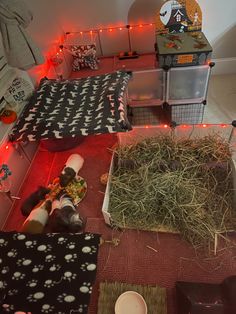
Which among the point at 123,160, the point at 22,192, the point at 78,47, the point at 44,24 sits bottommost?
the point at 22,192

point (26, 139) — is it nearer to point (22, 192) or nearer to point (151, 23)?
point (22, 192)

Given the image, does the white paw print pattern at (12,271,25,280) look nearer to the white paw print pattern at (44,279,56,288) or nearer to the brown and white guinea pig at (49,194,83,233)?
the white paw print pattern at (44,279,56,288)

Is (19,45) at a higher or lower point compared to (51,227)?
higher

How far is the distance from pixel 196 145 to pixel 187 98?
57 cm

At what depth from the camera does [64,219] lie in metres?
0.97

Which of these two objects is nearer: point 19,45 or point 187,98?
point 19,45

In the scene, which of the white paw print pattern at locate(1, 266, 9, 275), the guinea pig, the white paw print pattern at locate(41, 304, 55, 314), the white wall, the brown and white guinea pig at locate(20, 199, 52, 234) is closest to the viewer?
the white paw print pattern at locate(41, 304, 55, 314)

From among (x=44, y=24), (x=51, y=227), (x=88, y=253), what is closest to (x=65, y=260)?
(x=88, y=253)

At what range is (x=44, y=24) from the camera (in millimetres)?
1775

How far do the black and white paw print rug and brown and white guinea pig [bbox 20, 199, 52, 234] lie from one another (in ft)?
0.26

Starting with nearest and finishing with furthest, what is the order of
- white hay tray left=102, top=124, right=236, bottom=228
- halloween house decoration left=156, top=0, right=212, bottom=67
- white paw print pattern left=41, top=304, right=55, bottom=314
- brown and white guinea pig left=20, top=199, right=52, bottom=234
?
white paw print pattern left=41, top=304, right=55, bottom=314
brown and white guinea pig left=20, top=199, right=52, bottom=234
white hay tray left=102, top=124, right=236, bottom=228
halloween house decoration left=156, top=0, right=212, bottom=67

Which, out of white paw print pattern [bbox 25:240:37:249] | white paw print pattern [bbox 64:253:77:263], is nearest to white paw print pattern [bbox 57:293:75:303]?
white paw print pattern [bbox 64:253:77:263]

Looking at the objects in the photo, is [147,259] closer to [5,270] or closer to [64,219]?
[64,219]

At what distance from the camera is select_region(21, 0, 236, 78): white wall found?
193cm
